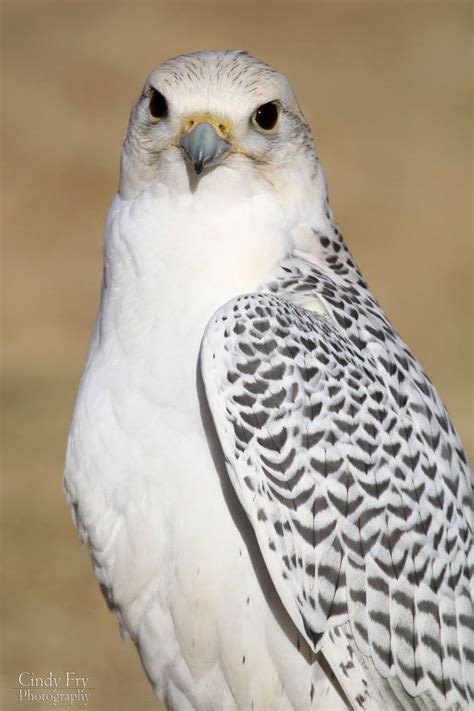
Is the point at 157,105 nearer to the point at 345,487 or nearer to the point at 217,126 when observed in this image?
the point at 217,126

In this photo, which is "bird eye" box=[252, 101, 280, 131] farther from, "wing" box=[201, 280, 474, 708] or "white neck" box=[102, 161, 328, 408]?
"wing" box=[201, 280, 474, 708]

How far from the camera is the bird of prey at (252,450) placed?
3.34 m

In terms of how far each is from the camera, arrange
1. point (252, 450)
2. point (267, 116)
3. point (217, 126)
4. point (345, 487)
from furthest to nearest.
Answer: point (267, 116), point (217, 126), point (345, 487), point (252, 450)

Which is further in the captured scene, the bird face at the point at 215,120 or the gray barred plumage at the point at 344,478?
the bird face at the point at 215,120

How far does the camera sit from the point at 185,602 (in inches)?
135

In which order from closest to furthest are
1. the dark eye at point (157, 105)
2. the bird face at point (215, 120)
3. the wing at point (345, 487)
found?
1. the wing at point (345, 487)
2. the bird face at point (215, 120)
3. the dark eye at point (157, 105)

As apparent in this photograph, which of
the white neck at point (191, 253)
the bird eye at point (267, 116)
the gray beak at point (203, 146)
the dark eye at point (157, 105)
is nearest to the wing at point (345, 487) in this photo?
the white neck at point (191, 253)

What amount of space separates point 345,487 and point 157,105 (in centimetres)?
122

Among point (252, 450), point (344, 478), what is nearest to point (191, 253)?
point (252, 450)

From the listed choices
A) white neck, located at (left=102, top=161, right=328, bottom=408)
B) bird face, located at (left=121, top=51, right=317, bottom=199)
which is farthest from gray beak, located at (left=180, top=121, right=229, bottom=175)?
white neck, located at (left=102, top=161, right=328, bottom=408)

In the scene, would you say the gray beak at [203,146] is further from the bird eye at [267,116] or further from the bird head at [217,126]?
the bird eye at [267,116]

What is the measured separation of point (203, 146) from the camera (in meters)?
3.39

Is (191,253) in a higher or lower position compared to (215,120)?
lower

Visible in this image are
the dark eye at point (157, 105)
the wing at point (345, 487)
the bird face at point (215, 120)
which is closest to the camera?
the wing at point (345, 487)
